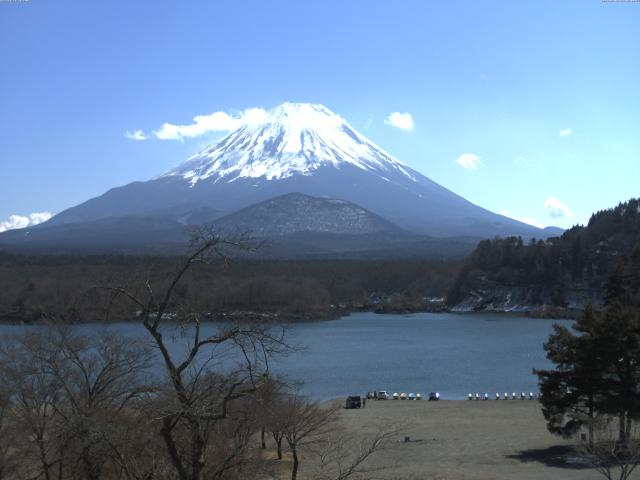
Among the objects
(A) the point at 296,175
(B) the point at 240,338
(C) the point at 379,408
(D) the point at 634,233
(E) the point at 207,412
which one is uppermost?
(A) the point at 296,175

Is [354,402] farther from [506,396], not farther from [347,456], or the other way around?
[347,456]

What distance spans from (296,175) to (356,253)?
6668cm

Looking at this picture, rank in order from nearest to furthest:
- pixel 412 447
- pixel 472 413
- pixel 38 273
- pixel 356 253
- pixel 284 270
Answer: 1. pixel 412 447
2. pixel 472 413
3. pixel 38 273
4. pixel 284 270
5. pixel 356 253

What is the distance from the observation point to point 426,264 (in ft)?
302

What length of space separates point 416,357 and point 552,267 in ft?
127

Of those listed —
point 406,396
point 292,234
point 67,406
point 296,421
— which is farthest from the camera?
point 292,234

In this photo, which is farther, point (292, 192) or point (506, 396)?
point (292, 192)

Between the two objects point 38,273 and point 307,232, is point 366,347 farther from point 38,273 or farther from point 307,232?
point 307,232

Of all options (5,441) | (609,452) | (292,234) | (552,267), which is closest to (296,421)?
(5,441)

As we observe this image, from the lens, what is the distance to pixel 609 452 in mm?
12086

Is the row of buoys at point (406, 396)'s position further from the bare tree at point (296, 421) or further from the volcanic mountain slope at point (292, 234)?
the volcanic mountain slope at point (292, 234)

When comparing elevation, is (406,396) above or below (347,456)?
below

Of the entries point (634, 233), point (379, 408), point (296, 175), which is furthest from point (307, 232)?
point (379, 408)

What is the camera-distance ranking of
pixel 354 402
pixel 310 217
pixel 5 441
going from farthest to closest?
pixel 310 217
pixel 354 402
pixel 5 441
